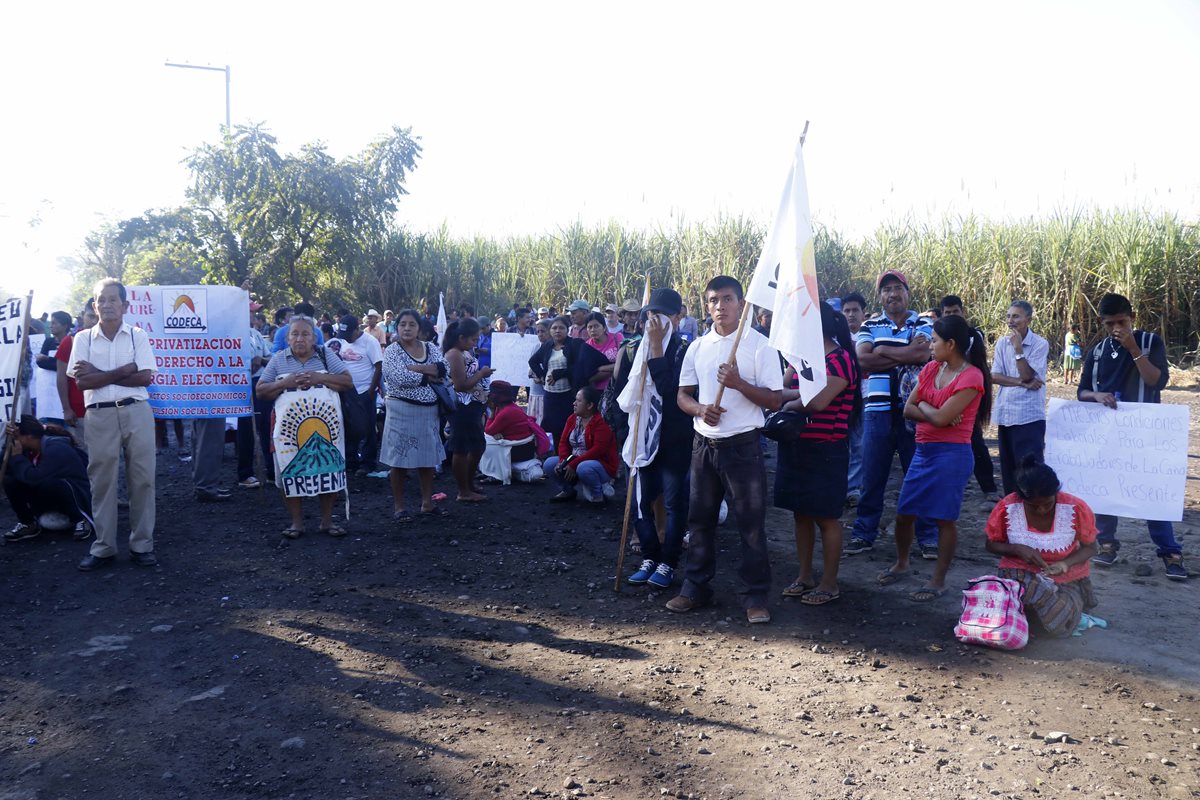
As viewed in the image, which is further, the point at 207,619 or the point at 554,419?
the point at 554,419

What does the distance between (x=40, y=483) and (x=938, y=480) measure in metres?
6.93

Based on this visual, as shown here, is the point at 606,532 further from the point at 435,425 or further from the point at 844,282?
the point at 844,282

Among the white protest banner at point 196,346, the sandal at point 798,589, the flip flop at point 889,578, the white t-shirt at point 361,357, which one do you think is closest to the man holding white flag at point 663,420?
the sandal at point 798,589

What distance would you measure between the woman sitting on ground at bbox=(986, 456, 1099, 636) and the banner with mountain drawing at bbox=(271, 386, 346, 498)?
4936 mm

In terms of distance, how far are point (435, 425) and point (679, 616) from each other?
11.0 feet

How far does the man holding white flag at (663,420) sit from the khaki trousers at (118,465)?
11.3ft

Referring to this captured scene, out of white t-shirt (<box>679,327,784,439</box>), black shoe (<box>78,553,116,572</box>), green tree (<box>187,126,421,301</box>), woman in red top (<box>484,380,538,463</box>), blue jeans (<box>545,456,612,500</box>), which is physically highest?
green tree (<box>187,126,421,301</box>)

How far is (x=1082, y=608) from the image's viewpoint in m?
5.27

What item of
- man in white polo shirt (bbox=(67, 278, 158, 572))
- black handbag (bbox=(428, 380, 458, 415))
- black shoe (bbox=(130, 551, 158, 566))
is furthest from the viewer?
black handbag (bbox=(428, 380, 458, 415))

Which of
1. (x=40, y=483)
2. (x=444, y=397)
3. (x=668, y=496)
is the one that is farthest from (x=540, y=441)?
(x=40, y=483)

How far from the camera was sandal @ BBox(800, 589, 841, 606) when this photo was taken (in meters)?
5.94

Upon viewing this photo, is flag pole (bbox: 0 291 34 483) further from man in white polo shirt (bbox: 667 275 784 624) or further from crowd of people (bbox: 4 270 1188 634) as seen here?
man in white polo shirt (bbox: 667 275 784 624)

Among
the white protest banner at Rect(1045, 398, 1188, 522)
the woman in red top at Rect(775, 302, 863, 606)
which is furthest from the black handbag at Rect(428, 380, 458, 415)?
the white protest banner at Rect(1045, 398, 1188, 522)

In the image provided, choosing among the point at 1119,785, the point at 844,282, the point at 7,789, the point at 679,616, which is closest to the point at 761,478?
the point at 679,616
